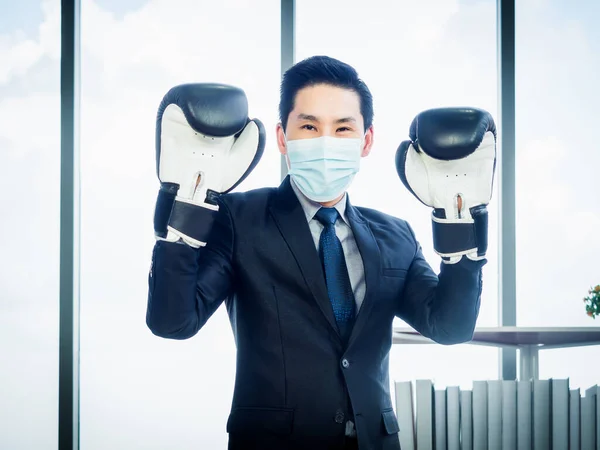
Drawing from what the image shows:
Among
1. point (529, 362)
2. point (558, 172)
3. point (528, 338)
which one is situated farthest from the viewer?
point (558, 172)

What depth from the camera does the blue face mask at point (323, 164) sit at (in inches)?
51.4

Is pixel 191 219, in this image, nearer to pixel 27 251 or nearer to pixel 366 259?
pixel 366 259

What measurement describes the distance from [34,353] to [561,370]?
7.75 ft

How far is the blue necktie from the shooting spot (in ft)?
4.04

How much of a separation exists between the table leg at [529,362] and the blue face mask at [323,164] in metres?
1.07

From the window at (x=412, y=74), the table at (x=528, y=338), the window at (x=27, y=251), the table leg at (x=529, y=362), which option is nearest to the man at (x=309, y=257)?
the table at (x=528, y=338)

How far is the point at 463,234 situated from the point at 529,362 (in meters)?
1.06

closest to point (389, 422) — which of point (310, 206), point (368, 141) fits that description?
point (310, 206)

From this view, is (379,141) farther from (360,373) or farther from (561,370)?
(360,373)

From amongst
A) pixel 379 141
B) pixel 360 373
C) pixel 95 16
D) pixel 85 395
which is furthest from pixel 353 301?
pixel 95 16

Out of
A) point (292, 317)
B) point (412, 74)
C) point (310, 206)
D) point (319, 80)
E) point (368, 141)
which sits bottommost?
point (292, 317)

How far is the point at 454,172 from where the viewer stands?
1.21m

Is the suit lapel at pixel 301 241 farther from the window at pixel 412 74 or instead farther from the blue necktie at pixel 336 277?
the window at pixel 412 74

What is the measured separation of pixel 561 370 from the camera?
2.66 metres
